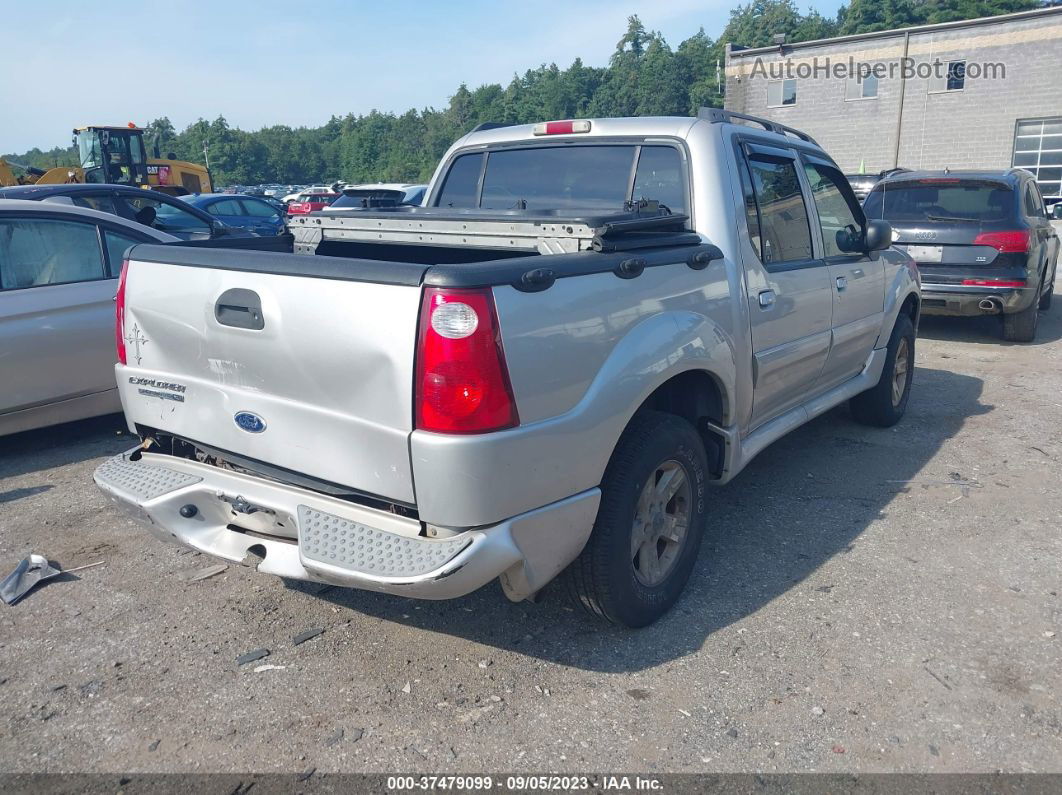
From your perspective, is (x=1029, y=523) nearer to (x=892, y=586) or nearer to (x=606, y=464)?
(x=892, y=586)

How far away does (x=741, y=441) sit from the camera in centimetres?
394

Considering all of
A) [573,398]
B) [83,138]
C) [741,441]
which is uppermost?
[83,138]

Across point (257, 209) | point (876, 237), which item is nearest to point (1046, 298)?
point (876, 237)

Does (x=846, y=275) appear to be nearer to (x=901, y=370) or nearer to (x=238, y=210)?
(x=901, y=370)

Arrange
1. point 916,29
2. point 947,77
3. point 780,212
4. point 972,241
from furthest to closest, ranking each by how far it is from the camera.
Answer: point 916,29 < point 947,77 < point 972,241 < point 780,212

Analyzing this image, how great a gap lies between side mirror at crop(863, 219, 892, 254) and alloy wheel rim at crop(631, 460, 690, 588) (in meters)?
2.32

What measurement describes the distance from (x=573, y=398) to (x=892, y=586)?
1.91 m

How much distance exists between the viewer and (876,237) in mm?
4910

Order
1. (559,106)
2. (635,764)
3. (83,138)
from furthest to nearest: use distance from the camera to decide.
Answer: (559,106), (83,138), (635,764)

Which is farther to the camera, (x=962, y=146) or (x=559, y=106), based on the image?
(x=559, y=106)

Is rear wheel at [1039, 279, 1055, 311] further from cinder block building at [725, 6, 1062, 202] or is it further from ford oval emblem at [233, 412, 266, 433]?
cinder block building at [725, 6, 1062, 202]

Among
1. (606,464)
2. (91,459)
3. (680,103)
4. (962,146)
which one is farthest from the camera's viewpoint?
(680,103)

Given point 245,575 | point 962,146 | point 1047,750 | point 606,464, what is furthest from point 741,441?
point 962,146

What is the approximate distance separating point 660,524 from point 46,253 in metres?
4.55
